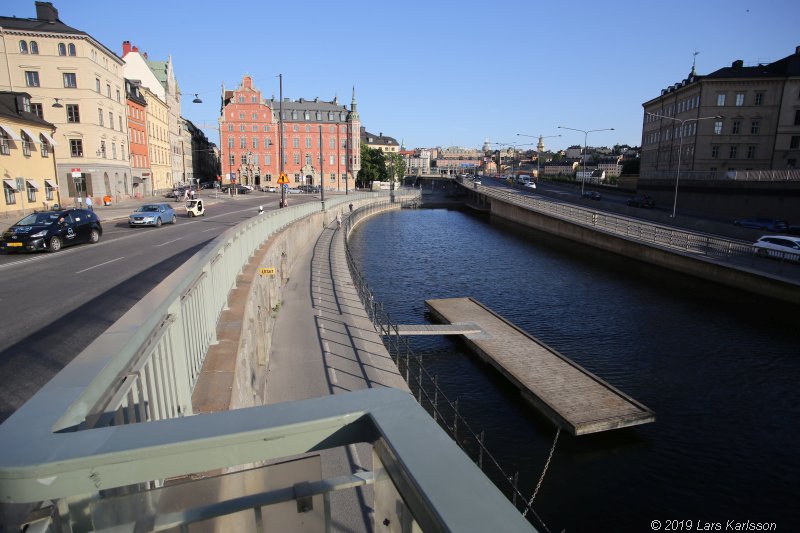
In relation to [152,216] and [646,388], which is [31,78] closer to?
[152,216]

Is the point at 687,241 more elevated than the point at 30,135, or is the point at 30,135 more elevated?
the point at 30,135

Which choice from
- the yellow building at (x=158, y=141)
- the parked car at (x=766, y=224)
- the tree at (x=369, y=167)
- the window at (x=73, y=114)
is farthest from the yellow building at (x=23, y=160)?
the tree at (x=369, y=167)

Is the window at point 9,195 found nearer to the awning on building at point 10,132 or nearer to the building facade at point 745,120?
the awning on building at point 10,132

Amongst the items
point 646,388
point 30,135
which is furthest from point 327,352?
point 30,135

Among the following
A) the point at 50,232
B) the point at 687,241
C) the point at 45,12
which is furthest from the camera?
the point at 45,12

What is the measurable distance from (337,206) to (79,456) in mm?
58581

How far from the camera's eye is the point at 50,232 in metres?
20.2

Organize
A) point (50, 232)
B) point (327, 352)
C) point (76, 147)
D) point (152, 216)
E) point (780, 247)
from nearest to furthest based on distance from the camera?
point (327, 352) → point (50, 232) → point (780, 247) → point (152, 216) → point (76, 147)

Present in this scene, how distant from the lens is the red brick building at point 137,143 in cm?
5959

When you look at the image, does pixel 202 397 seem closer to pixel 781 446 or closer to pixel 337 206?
pixel 781 446

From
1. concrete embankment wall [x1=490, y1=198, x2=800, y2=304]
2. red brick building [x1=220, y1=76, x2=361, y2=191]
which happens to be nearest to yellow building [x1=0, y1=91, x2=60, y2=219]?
concrete embankment wall [x1=490, y1=198, x2=800, y2=304]

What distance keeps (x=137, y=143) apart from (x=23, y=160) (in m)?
29.9

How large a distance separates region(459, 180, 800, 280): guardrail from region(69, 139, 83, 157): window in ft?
159

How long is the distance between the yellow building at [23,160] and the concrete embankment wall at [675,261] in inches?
1763
